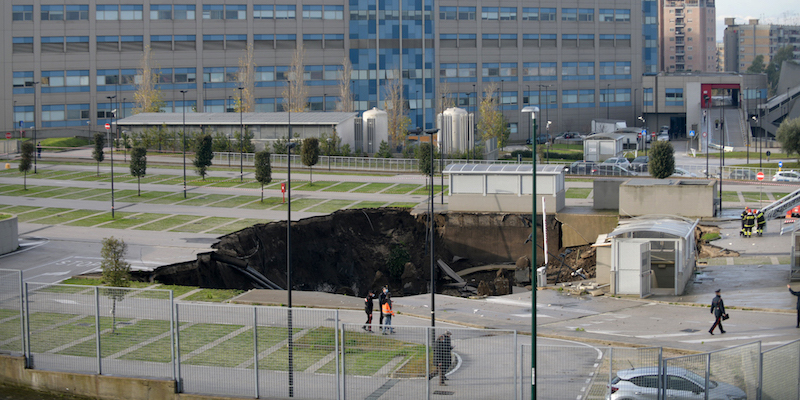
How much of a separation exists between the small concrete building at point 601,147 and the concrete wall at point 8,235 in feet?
174

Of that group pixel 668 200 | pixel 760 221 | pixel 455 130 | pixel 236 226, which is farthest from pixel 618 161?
pixel 236 226

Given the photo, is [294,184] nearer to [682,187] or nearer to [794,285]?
[682,187]

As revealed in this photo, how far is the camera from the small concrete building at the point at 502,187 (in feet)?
145

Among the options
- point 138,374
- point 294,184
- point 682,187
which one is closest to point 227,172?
point 294,184

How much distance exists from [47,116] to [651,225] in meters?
83.1

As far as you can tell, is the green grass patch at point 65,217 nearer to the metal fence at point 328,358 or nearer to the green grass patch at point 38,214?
the green grass patch at point 38,214

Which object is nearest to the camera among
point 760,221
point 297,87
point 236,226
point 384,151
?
point 760,221

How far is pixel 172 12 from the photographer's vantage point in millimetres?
95500

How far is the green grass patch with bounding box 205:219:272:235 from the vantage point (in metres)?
41.1

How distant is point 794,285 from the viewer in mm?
28734

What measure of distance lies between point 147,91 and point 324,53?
22451mm

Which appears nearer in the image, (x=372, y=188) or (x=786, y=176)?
(x=372, y=188)

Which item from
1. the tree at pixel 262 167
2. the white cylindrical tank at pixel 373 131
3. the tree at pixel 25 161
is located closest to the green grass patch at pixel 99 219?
the tree at pixel 262 167

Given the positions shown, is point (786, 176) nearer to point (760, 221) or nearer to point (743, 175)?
point (743, 175)
